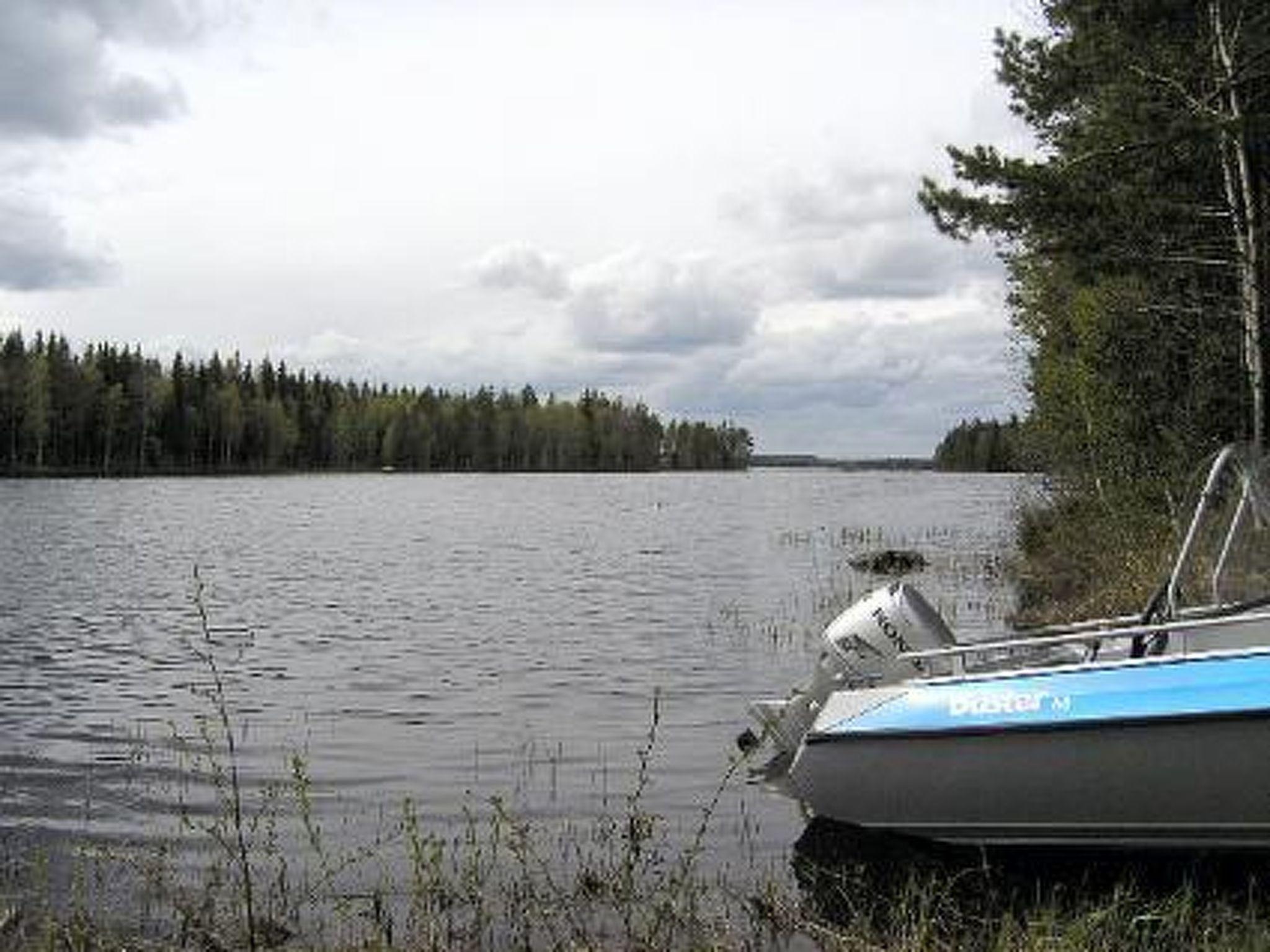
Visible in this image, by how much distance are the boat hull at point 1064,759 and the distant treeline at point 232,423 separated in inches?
4118

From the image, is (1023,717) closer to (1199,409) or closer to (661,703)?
(661,703)

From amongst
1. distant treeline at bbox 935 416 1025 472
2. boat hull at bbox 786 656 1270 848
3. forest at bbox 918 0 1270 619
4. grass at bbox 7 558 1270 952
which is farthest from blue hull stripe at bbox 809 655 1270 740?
distant treeline at bbox 935 416 1025 472

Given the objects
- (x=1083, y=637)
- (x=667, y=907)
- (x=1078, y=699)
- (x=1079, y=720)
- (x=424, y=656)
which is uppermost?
(x=1083, y=637)

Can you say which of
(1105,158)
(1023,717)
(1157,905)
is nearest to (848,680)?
(1023,717)

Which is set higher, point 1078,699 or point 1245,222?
point 1245,222

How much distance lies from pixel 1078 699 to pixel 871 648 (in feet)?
6.43

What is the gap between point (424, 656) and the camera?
66.3ft

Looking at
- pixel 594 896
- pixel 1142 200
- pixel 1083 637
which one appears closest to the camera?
pixel 1083 637

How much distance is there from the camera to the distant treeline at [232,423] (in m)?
108

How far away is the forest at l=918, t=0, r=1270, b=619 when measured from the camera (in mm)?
16750

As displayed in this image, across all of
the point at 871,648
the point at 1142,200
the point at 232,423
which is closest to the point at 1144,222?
the point at 1142,200

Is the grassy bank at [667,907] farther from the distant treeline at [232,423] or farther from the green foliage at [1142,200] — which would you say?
the distant treeline at [232,423]

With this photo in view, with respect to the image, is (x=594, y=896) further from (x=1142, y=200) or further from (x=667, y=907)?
(x=1142, y=200)

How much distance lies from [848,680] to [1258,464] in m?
2.82
